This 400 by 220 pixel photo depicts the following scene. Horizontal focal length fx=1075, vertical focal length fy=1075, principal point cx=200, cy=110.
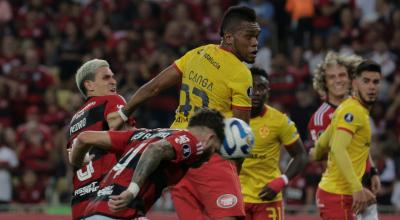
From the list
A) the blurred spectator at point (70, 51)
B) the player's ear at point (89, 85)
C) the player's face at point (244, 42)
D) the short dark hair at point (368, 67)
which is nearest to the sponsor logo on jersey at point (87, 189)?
the player's ear at point (89, 85)

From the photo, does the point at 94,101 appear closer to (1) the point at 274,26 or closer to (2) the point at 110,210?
(2) the point at 110,210

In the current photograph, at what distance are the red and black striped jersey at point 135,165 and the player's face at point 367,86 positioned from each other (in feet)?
9.07

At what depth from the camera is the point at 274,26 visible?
19828 millimetres

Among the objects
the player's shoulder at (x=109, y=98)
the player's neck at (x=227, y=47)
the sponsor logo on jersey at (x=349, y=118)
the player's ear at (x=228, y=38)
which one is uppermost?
the player's ear at (x=228, y=38)

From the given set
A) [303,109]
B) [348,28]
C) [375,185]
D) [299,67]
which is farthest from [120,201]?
[348,28]

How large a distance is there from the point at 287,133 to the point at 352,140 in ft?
2.90

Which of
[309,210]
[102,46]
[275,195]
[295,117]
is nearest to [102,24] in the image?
[102,46]

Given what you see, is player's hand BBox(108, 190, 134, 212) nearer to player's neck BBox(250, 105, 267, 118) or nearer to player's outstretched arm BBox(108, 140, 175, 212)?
player's outstretched arm BBox(108, 140, 175, 212)

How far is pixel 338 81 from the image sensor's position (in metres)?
10.8

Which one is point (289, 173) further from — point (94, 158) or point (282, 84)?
point (282, 84)

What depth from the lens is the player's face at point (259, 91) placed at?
33.5 feet

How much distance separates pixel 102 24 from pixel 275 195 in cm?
1055

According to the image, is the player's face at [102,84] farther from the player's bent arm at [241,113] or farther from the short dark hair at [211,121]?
the short dark hair at [211,121]

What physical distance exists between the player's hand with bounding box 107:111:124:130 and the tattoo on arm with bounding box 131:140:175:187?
1476 mm
